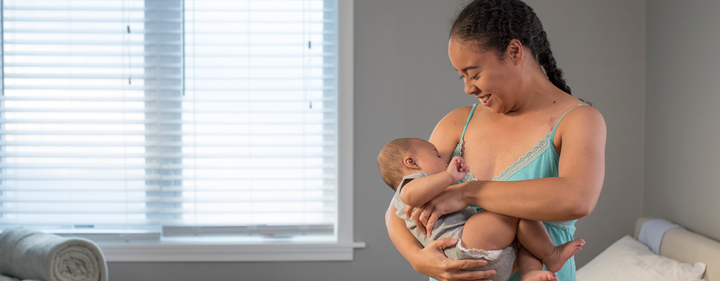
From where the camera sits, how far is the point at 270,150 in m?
2.40

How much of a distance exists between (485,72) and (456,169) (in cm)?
23

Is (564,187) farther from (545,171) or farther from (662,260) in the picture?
(662,260)

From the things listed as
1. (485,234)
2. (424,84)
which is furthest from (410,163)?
(424,84)

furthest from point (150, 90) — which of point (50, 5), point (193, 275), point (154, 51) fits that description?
point (193, 275)

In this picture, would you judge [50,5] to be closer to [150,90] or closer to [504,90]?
[150,90]

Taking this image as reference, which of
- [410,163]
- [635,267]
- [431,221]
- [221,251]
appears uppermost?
[410,163]

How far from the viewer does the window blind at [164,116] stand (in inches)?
93.4

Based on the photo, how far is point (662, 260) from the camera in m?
1.82

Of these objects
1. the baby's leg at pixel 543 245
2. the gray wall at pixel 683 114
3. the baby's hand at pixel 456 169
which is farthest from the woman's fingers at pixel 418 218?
the gray wall at pixel 683 114

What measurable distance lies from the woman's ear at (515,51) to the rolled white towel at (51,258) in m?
2.04

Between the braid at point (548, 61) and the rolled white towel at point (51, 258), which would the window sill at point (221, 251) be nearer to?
the rolled white towel at point (51, 258)

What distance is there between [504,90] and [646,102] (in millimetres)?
1903

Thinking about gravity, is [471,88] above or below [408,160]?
above

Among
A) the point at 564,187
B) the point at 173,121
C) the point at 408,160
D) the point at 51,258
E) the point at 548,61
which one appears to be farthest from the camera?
the point at 173,121
